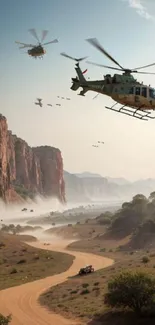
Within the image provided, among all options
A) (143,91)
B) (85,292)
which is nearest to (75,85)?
(143,91)

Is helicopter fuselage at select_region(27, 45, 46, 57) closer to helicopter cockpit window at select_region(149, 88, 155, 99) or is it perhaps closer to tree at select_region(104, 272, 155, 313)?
helicopter cockpit window at select_region(149, 88, 155, 99)

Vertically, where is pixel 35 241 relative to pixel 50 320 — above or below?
above

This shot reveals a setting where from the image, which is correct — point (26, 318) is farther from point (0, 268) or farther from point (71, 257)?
point (71, 257)

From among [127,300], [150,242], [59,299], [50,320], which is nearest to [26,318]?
[50,320]

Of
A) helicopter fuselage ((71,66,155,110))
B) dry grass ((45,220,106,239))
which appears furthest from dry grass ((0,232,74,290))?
dry grass ((45,220,106,239))

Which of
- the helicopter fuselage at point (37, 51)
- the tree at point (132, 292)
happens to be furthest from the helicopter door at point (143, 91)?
the helicopter fuselage at point (37, 51)

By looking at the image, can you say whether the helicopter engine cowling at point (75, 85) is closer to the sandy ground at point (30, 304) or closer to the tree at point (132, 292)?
the tree at point (132, 292)

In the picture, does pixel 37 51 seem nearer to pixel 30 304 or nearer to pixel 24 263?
pixel 30 304
